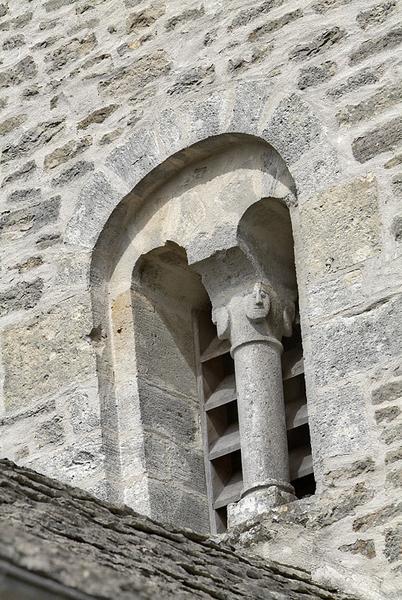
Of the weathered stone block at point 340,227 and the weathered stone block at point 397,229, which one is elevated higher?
the weathered stone block at point 340,227

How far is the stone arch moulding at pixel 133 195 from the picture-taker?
28.3 ft

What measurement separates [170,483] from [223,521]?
249 mm

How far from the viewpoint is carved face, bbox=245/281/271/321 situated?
8703 mm

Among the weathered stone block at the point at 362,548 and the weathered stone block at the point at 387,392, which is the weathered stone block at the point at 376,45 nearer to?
the weathered stone block at the point at 387,392

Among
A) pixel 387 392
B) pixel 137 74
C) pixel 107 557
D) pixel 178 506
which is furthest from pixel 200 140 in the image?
pixel 107 557

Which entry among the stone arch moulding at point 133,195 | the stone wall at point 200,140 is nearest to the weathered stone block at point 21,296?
the stone wall at point 200,140

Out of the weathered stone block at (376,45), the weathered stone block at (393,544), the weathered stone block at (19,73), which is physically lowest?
the weathered stone block at (393,544)

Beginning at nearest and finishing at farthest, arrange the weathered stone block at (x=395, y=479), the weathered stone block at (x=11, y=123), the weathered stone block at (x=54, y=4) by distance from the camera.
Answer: the weathered stone block at (x=395, y=479), the weathered stone block at (x=11, y=123), the weathered stone block at (x=54, y=4)

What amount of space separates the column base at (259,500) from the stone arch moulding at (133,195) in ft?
1.37

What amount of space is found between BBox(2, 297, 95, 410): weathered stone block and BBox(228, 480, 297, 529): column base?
2.99ft

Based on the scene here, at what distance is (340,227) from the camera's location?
831cm

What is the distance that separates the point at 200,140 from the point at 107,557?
3340 millimetres

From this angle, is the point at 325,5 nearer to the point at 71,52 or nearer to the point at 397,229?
the point at 397,229

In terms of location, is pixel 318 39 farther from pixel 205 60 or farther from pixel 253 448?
pixel 253 448
